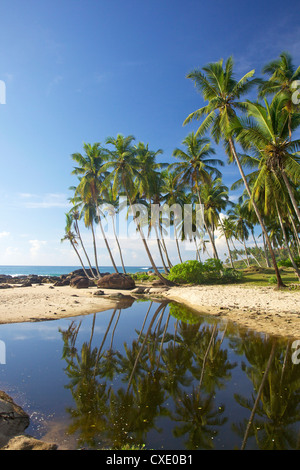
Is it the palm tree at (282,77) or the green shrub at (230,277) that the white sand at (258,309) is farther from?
the palm tree at (282,77)

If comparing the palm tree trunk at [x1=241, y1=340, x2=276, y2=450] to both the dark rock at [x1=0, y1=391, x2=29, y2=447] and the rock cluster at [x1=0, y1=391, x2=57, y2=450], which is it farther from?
the dark rock at [x1=0, y1=391, x2=29, y2=447]

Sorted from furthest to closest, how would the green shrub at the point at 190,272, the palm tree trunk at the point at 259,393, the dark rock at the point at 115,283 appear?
1. the dark rock at the point at 115,283
2. the green shrub at the point at 190,272
3. the palm tree trunk at the point at 259,393

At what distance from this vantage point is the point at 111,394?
498 centimetres

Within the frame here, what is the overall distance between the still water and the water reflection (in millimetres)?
19

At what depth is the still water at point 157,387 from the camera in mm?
3703

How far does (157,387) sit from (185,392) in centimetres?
63

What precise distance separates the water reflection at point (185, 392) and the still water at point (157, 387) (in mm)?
19

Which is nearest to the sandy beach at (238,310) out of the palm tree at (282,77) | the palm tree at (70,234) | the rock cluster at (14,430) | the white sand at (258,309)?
the white sand at (258,309)

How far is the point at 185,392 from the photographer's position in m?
5.04

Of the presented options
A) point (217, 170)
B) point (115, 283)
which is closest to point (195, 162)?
point (217, 170)

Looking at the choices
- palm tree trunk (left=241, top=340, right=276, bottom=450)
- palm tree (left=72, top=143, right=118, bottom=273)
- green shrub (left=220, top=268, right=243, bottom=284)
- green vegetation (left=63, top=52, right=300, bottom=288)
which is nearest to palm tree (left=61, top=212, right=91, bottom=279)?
green vegetation (left=63, top=52, right=300, bottom=288)
